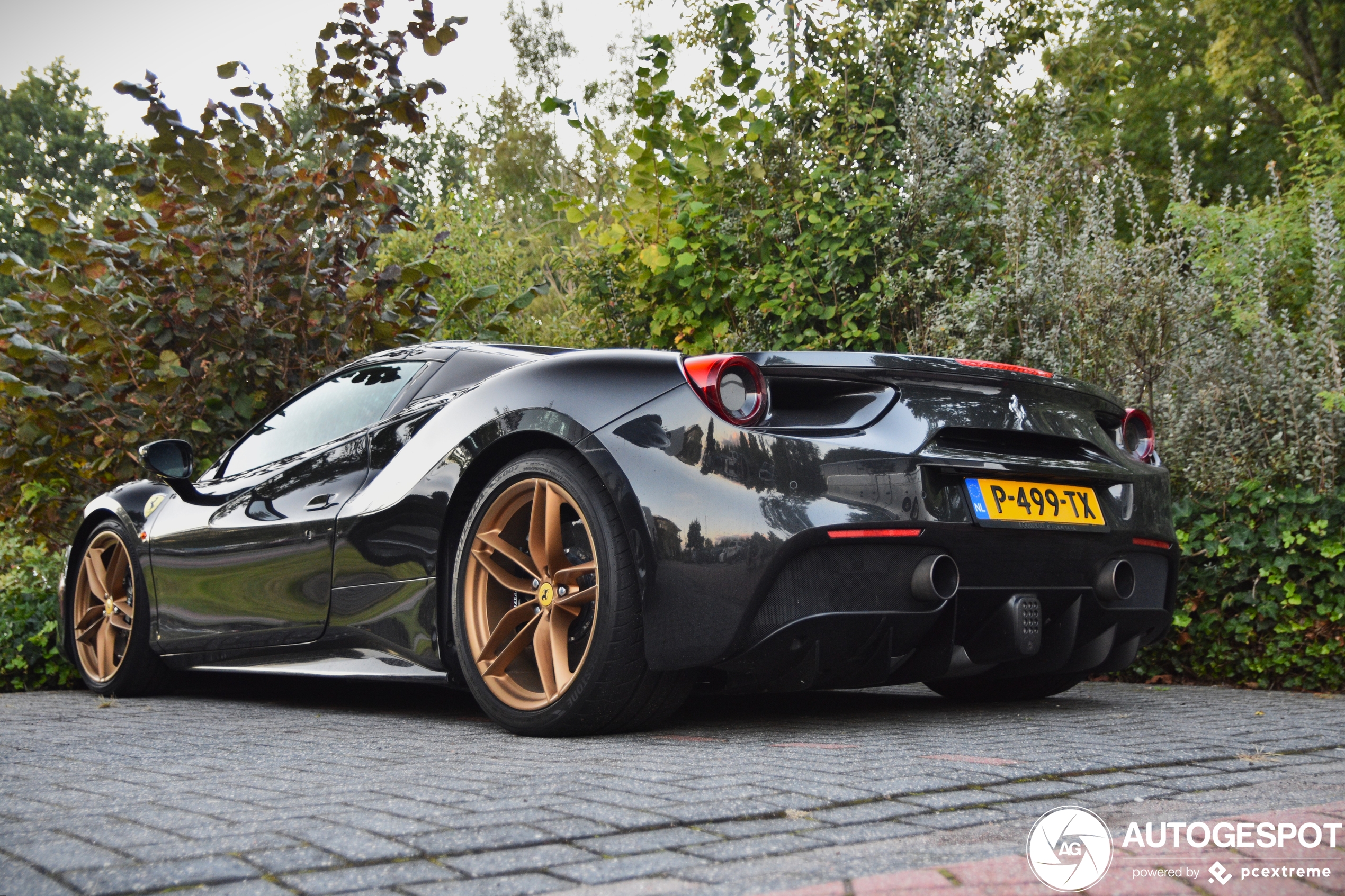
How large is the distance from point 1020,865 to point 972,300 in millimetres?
4509

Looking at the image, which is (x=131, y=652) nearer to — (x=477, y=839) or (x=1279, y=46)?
(x=477, y=839)

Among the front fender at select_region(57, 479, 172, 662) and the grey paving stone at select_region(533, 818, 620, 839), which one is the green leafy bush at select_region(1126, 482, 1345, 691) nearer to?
the grey paving stone at select_region(533, 818, 620, 839)

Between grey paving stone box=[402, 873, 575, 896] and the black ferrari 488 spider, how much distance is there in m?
1.33

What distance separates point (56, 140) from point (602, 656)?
56.9 metres

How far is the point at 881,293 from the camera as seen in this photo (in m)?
6.94

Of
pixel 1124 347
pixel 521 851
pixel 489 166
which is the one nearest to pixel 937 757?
pixel 521 851

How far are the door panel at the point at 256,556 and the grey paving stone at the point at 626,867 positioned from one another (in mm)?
2460

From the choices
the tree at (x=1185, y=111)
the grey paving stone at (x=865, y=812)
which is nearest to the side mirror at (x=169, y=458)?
the grey paving stone at (x=865, y=812)

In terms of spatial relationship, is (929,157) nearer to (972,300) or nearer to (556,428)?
(972,300)

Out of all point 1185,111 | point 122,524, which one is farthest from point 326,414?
point 1185,111

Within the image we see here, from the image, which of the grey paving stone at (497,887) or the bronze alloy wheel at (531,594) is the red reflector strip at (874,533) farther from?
the grey paving stone at (497,887)

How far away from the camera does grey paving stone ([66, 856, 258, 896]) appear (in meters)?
1.85

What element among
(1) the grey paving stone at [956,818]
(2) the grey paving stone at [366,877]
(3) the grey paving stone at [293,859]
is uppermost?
(1) the grey paving stone at [956,818]

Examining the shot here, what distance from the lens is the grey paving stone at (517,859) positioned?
6.45ft
